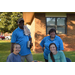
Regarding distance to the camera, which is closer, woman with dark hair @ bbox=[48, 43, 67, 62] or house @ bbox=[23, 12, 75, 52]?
woman with dark hair @ bbox=[48, 43, 67, 62]

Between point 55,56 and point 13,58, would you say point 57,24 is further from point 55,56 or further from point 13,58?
point 13,58

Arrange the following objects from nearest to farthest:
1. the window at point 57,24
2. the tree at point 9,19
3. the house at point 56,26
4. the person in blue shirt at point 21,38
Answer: the person in blue shirt at point 21,38 → the house at point 56,26 → the window at point 57,24 → the tree at point 9,19

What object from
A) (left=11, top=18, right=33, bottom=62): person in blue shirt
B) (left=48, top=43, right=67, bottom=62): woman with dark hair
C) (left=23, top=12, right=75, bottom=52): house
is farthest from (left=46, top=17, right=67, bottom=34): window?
(left=48, top=43, right=67, bottom=62): woman with dark hair

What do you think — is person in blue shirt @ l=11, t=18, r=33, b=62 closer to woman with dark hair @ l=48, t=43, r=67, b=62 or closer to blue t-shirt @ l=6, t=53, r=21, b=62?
blue t-shirt @ l=6, t=53, r=21, b=62

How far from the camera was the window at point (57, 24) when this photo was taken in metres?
9.73

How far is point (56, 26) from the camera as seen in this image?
983 centimetres

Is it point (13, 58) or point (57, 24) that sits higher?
point (57, 24)

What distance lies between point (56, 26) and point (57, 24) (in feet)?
0.59

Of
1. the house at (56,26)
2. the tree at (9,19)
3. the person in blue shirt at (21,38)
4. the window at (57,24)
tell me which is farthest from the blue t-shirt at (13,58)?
the tree at (9,19)

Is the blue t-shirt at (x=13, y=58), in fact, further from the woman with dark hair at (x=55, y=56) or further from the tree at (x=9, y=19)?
the tree at (x=9, y=19)

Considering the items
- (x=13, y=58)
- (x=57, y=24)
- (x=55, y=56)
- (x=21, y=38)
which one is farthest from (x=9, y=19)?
(x=55, y=56)

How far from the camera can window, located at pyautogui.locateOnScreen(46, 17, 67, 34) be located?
9.73m
